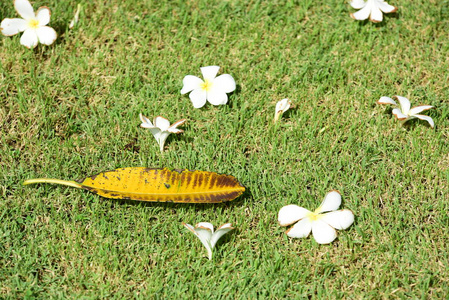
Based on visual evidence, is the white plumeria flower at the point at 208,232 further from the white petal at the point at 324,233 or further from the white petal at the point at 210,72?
the white petal at the point at 210,72

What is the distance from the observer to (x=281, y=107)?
105 inches

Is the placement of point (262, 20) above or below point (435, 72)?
above

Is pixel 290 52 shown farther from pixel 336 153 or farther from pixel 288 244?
pixel 288 244

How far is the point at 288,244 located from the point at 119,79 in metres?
1.40

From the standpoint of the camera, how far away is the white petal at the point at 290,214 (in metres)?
2.26

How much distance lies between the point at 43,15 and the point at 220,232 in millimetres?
1780

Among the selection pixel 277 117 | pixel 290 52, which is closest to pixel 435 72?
pixel 290 52

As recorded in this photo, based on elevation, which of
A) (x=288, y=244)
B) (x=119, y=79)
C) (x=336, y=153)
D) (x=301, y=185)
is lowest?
(x=288, y=244)

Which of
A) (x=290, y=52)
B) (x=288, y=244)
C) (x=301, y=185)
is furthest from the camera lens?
(x=290, y=52)

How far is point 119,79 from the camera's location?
9.45 ft

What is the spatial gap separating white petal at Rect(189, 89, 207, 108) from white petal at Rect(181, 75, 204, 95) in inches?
1.0

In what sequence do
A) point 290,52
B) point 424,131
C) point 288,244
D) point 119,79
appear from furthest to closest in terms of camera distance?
1. point 290,52
2. point 119,79
3. point 424,131
4. point 288,244

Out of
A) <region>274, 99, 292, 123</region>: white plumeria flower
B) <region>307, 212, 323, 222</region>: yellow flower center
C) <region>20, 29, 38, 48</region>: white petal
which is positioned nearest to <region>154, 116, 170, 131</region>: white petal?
<region>274, 99, 292, 123</region>: white plumeria flower

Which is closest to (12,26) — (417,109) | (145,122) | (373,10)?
(145,122)
